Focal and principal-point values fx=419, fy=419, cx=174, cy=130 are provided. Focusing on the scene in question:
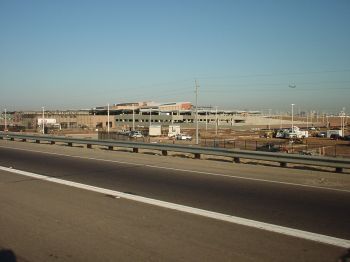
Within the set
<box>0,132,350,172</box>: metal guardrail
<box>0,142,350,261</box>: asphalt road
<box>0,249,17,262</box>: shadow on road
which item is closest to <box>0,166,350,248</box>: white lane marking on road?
<box>0,142,350,261</box>: asphalt road

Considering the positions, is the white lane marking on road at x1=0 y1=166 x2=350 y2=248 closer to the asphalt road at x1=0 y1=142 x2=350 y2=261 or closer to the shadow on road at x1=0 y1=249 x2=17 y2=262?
the asphalt road at x1=0 y1=142 x2=350 y2=261

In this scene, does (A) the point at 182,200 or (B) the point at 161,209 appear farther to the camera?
(A) the point at 182,200

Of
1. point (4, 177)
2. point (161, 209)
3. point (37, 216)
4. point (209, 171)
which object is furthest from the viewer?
point (209, 171)

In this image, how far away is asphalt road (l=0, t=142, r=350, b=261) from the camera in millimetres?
6035

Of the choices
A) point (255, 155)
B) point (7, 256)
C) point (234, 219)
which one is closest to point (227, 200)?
point (234, 219)

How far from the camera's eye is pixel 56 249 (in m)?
5.97

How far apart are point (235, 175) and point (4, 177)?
7549 millimetres

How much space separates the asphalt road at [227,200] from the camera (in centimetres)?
604

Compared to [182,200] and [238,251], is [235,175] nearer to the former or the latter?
[182,200]

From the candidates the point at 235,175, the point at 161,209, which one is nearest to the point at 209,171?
the point at 235,175

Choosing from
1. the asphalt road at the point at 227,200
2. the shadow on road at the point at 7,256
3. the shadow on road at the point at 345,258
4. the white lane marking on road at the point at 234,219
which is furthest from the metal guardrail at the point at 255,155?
the shadow on road at the point at 7,256

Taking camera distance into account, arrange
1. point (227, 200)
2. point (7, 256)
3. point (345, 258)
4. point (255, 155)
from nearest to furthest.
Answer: point (345, 258) → point (7, 256) → point (227, 200) → point (255, 155)

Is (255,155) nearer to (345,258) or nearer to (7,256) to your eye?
(345,258)

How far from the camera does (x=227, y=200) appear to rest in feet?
31.5
